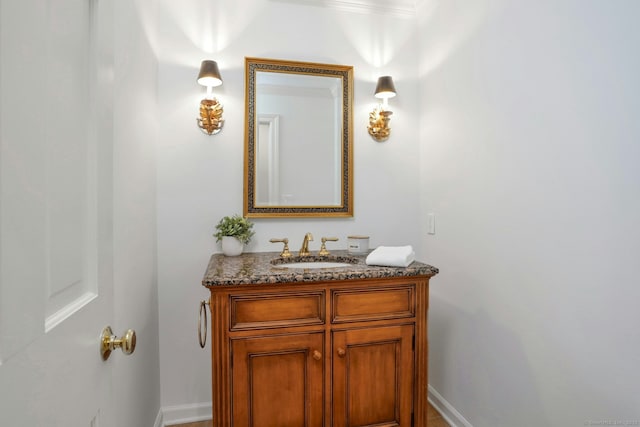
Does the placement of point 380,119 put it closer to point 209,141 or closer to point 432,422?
point 209,141

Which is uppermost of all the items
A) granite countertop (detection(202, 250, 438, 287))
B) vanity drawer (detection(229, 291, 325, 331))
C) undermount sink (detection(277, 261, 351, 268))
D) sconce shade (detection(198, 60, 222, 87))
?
sconce shade (detection(198, 60, 222, 87))

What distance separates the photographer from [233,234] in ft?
6.16

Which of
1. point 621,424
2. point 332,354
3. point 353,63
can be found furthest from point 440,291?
point 353,63

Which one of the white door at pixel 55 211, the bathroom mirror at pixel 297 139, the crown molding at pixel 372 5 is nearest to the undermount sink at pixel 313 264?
the bathroom mirror at pixel 297 139

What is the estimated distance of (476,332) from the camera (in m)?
1.74

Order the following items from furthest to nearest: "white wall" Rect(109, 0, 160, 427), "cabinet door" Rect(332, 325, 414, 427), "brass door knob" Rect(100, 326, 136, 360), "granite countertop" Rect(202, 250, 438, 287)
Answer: "cabinet door" Rect(332, 325, 414, 427) → "granite countertop" Rect(202, 250, 438, 287) → "white wall" Rect(109, 0, 160, 427) → "brass door knob" Rect(100, 326, 136, 360)

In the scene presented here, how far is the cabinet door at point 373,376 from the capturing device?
1.48 meters

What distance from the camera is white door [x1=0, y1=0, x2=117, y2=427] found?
0.39 meters

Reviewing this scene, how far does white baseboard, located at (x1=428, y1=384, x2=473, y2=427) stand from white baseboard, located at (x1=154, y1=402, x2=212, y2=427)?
1344 mm

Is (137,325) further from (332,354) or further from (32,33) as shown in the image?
(32,33)

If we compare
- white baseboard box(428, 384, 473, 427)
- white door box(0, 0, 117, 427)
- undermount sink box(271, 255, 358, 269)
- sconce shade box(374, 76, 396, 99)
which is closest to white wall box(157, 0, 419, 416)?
sconce shade box(374, 76, 396, 99)

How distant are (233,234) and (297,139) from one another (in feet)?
2.25

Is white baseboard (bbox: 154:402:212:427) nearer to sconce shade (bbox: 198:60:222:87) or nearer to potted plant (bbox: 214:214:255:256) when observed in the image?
potted plant (bbox: 214:214:255:256)

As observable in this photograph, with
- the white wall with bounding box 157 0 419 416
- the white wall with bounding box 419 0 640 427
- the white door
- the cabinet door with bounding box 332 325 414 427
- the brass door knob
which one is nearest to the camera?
the white door
